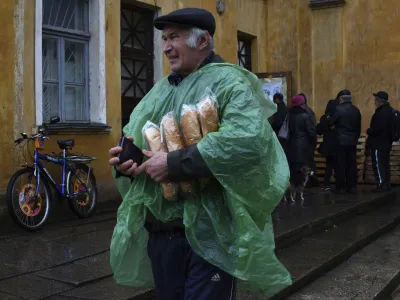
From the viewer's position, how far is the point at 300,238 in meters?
6.28

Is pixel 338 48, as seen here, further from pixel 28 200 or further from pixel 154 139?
pixel 154 139

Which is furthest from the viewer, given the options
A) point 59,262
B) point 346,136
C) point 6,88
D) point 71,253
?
point 346,136

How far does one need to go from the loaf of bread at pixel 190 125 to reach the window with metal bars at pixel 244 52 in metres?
10.3

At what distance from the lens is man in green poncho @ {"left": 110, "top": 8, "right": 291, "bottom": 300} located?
6.86 ft

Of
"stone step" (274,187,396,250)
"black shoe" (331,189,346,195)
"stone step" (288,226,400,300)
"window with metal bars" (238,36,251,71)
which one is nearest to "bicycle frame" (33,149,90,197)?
"stone step" (274,187,396,250)

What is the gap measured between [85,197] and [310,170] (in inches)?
141

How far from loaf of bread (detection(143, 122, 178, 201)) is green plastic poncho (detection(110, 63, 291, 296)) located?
0.20 feet

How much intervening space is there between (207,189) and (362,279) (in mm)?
3410

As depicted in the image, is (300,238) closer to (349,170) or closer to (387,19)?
(349,170)

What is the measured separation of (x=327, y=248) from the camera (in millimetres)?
5887

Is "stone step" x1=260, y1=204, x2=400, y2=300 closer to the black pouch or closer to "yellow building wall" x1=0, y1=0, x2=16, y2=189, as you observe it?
the black pouch

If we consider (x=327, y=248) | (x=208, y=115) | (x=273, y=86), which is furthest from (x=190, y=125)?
(x=273, y=86)

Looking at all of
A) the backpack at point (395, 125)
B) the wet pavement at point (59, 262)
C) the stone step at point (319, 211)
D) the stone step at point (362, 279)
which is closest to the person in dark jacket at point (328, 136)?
the stone step at point (319, 211)

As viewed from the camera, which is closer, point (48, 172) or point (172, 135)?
point (172, 135)
